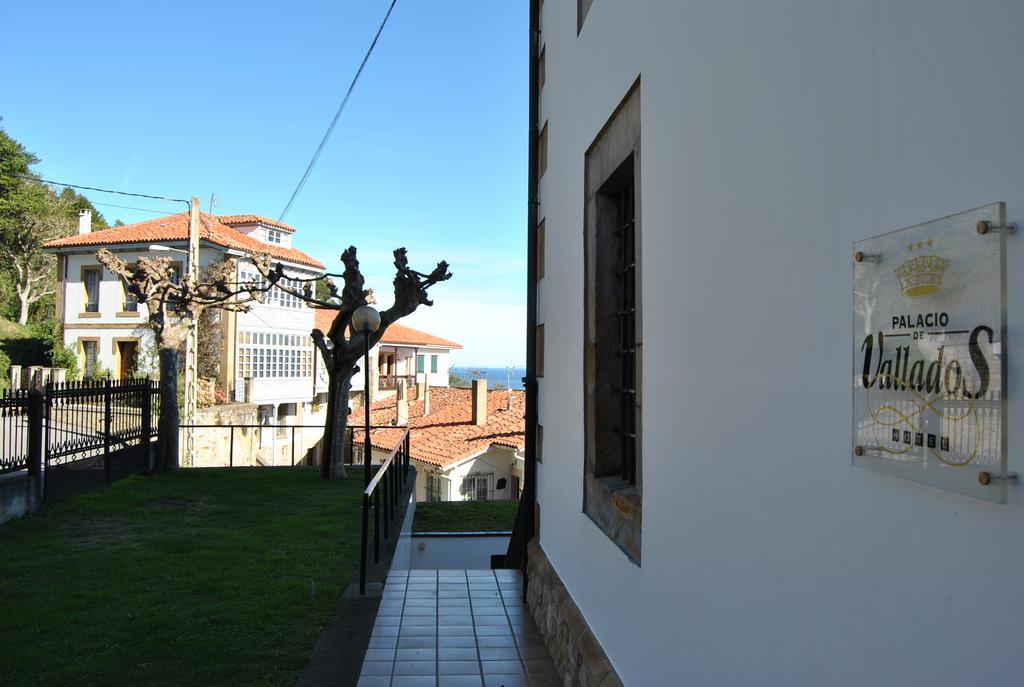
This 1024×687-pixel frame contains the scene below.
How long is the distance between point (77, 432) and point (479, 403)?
1867 centimetres

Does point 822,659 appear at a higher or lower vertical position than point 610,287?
lower

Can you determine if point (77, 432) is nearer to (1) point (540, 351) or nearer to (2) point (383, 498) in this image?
(2) point (383, 498)

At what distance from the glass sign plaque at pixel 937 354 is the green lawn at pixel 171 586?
402 centimetres

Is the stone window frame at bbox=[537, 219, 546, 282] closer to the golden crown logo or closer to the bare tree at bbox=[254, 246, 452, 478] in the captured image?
the golden crown logo

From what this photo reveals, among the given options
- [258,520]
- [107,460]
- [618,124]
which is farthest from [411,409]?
[618,124]

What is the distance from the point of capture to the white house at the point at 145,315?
31438 mm

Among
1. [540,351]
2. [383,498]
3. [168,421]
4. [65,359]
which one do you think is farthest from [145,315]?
[540,351]

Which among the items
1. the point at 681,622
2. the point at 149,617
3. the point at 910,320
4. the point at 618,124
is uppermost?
the point at 618,124

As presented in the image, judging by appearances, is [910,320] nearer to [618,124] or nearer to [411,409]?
[618,124]

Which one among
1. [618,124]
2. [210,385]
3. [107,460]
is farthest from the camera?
[210,385]

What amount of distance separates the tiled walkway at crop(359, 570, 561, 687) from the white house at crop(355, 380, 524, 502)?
16.1m

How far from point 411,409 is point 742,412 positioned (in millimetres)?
36045

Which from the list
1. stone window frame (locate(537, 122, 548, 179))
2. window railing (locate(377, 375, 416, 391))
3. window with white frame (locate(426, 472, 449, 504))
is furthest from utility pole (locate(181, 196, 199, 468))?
window railing (locate(377, 375, 416, 391))

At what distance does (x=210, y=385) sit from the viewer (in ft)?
99.3
